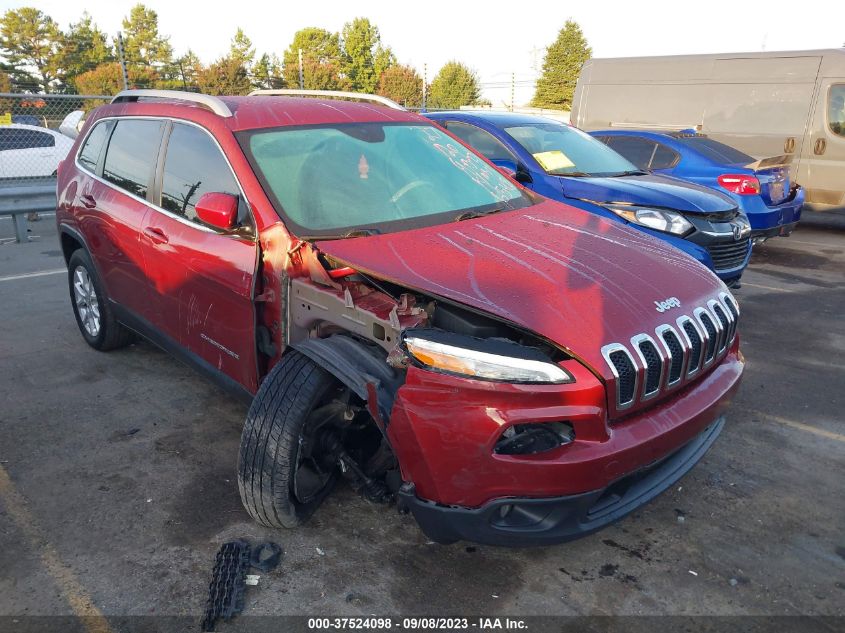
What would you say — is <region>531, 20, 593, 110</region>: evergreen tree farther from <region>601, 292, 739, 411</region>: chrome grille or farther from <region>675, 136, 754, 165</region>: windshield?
<region>601, 292, 739, 411</region>: chrome grille

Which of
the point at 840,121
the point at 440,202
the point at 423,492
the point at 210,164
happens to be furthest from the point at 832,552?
the point at 840,121

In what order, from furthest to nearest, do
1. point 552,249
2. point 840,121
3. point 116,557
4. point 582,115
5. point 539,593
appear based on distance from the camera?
1. point 582,115
2. point 840,121
3. point 552,249
4. point 116,557
5. point 539,593

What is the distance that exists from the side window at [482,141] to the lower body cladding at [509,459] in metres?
4.24

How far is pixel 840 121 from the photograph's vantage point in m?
9.54

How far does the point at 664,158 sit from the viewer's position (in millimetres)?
8125

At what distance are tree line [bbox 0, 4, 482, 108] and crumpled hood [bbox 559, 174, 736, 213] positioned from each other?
76.0 ft

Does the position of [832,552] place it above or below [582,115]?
below

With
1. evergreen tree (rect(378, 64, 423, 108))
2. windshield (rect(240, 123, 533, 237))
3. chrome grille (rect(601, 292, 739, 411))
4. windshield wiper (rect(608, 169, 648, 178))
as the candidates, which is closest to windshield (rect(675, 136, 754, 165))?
windshield wiper (rect(608, 169, 648, 178))

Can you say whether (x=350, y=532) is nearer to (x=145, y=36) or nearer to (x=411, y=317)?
(x=411, y=317)

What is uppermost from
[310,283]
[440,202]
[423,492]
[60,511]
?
[440,202]

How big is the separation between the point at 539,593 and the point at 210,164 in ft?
8.09

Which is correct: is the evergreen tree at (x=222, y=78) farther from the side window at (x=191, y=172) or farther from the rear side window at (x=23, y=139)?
the side window at (x=191, y=172)

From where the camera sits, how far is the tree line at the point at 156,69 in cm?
3497

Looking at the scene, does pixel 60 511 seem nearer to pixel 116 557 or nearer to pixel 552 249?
pixel 116 557
